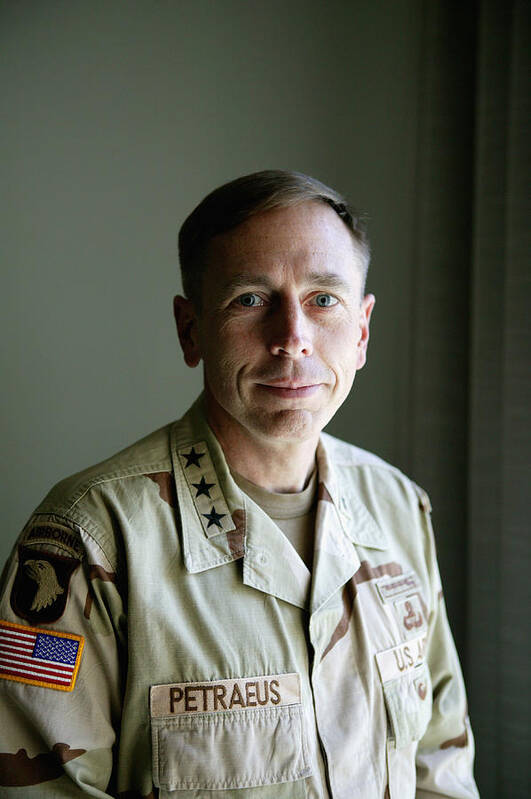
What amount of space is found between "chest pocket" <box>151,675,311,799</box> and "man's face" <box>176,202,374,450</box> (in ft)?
1.45

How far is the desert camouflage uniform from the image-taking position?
3.54ft

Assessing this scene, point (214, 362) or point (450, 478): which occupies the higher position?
point (214, 362)

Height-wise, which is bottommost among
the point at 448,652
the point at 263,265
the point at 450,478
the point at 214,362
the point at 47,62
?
the point at 448,652

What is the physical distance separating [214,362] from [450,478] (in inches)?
35.5

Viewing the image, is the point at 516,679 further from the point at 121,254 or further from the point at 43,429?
the point at 121,254

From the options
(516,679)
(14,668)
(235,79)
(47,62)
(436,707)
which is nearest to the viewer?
(14,668)

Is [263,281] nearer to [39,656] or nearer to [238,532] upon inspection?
[238,532]

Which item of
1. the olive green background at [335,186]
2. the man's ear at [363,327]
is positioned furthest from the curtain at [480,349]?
the man's ear at [363,327]

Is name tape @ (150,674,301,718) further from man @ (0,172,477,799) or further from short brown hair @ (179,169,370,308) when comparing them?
short brown hair @ (179,169,370,308)

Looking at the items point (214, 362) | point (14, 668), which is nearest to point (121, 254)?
point (214, 362)

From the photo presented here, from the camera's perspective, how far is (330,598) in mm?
1217

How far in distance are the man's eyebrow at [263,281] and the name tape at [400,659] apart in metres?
0.65

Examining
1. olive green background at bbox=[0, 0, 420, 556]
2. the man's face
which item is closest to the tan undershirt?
the man's face

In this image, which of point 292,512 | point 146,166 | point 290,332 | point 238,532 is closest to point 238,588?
point 238,532
